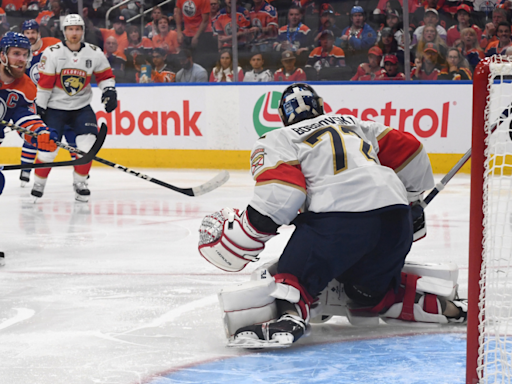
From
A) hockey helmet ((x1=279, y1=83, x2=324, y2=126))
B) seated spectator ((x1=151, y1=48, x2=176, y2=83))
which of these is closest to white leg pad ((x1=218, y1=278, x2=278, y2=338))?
hockey helmet ((x1=279, y1=83, x2=324, y2=126))

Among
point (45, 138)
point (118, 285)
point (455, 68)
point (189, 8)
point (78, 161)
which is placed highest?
point (189, 8)

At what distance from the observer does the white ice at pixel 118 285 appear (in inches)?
74.5

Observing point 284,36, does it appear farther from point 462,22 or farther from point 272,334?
point 272,334

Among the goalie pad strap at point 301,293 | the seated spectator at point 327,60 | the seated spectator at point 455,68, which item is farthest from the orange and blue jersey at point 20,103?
the seated spectator at point 455,68

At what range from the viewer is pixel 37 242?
366cm

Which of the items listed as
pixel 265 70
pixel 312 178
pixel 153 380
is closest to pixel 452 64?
pixel 265 70

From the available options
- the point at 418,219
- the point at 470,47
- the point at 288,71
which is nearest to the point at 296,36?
the point at 288,71

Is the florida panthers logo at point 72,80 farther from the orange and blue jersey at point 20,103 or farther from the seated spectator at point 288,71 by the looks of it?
the seated spectator at point 288,71

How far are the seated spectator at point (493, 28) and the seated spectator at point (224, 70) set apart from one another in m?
2.13

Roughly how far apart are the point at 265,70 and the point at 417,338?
193 inches

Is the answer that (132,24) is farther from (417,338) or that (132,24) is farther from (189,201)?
(417,338)

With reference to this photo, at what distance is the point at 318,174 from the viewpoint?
198 centimetres

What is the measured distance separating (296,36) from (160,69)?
53.9 inches

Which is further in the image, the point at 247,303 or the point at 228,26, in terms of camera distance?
the point at 228,26
